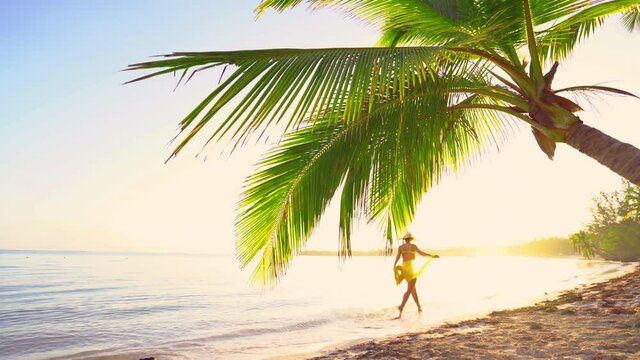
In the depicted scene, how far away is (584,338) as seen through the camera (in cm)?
464

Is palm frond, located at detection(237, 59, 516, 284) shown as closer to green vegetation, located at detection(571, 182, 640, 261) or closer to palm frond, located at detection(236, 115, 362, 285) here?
palm frond, located at detection(236, 115, 362, 285)

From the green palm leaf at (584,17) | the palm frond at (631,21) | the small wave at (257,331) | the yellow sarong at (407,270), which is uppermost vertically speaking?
the palm frond at (631,21)

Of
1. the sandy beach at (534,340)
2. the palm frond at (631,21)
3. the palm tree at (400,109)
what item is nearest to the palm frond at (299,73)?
the palm tree at (400,109)

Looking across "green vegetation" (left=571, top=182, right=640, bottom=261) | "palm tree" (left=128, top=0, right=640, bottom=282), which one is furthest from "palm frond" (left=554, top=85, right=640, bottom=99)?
"green vegetation" (left=571, top=182, right=640, bottom=261)

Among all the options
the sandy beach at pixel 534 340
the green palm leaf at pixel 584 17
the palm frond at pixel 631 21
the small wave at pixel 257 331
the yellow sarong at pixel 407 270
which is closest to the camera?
the green palm leaf at pixel 584 17

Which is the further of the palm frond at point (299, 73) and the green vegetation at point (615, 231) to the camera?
the green vegetation at point (615, 231)

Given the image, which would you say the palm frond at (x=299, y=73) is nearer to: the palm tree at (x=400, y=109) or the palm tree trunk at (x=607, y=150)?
the palm tree at (x=400, y=109)

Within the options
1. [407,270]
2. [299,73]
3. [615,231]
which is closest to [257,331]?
[407,270]

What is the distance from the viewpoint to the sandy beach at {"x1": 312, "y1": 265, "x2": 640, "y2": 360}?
4.14 meters

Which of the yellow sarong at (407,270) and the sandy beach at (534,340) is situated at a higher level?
the yellow sarong at (407,270)

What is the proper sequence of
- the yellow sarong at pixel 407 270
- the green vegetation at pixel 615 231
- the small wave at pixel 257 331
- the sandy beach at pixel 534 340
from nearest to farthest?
the sandy beach at pixel 534 340 < the small wave at pixel 257 331 < the yellow sarong at pixel 407 270 < the green vegetation at pixel 615 231

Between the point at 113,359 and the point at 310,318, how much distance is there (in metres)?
5.39

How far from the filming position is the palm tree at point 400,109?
2.49 metres

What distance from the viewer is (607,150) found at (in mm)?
2736
